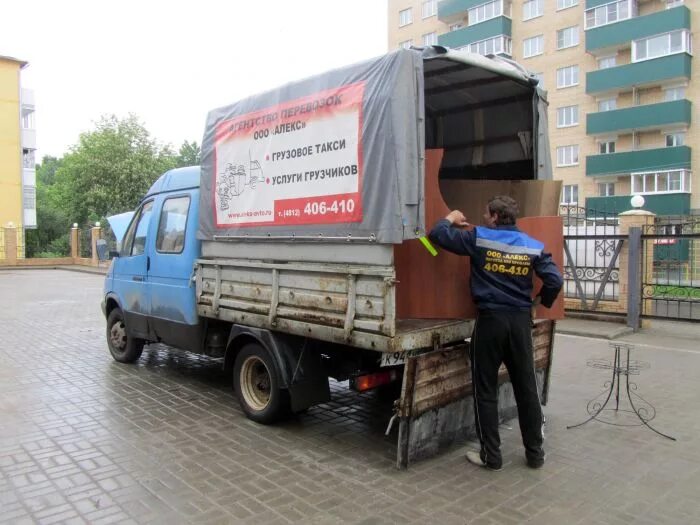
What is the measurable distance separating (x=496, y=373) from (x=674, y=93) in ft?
107

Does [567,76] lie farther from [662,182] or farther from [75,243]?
[75,243]

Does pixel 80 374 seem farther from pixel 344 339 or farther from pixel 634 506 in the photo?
pixel 634 506

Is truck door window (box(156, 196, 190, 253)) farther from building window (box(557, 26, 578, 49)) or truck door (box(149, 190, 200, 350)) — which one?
building window (box(557, 26, 578, 49))

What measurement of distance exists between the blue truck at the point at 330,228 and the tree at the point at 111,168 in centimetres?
3148

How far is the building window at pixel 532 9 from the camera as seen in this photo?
3631 cm

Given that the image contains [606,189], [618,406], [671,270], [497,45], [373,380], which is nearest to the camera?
[373,380]

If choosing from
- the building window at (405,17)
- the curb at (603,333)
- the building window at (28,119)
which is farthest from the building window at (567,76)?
the building window at (28,119)

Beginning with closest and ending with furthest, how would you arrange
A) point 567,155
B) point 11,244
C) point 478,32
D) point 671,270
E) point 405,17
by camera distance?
point 671,270, point 11,244, point 567,155, point 478,32, point 405,17

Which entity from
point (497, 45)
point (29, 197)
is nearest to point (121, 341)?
point (497, 45)

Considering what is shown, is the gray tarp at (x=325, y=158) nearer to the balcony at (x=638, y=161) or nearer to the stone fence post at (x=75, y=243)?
the balcony at (x=638, y=161)

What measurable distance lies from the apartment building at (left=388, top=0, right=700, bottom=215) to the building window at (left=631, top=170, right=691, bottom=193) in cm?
5

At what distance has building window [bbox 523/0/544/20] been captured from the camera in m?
36.3

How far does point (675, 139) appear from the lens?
30625 mm

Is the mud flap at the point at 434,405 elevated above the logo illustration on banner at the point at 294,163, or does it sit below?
below
